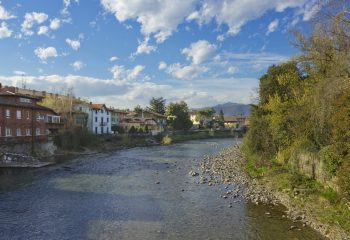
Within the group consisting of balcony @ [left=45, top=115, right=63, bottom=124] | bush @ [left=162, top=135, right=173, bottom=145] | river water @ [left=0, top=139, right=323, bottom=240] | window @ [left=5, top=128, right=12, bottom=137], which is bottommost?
river water @ [left=0, top=139, right=323, bottom=240]

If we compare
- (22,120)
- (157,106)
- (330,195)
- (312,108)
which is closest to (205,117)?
(157,106)

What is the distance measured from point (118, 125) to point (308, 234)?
84.0 metres

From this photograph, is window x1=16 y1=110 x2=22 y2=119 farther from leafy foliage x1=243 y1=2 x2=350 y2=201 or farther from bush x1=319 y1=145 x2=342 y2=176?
bush x1=319 y1=145 x2=342 y2=176

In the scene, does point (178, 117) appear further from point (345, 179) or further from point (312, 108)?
point (345, 179)

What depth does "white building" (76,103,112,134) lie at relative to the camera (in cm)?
8297

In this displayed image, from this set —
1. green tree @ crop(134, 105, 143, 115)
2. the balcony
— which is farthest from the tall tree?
the balcony

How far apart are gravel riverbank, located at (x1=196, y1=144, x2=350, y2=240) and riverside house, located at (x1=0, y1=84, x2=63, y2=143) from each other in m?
26.5

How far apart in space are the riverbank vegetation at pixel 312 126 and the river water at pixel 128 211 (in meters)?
2.81

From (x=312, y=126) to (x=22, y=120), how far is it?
40203 mm

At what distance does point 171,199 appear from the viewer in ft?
80.8

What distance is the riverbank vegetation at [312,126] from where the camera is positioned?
17703 mm

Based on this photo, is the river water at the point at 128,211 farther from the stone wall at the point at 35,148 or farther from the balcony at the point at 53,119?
the balcony at the point at 53,119

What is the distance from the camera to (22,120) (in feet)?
163

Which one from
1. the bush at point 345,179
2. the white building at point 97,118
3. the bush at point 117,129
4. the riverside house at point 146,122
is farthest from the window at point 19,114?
the riverside house at point 146,122
